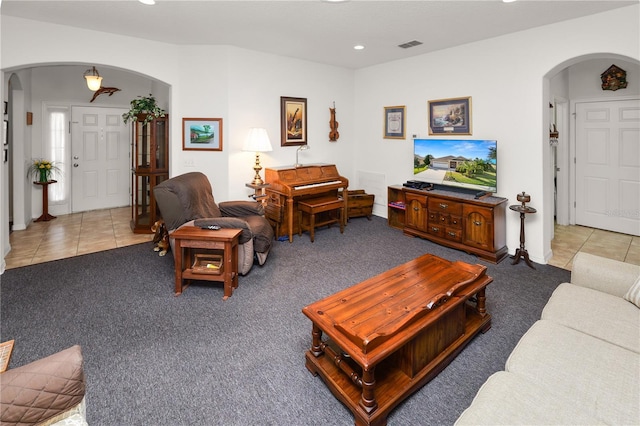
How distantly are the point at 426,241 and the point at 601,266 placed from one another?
8.07 feet

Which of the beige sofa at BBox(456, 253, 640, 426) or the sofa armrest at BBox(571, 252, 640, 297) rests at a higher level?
the sofa armrest at BBox(571, 252, 640, 297)

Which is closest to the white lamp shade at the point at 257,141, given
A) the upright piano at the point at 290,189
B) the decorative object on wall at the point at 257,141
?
the decorative object on wall at the point at 257,141

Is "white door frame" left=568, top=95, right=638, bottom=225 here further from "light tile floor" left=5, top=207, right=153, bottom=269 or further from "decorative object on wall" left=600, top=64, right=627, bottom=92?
"light tile floor" left=5, top=207, right=153, bottom=269

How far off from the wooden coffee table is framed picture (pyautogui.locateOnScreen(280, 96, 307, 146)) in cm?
347

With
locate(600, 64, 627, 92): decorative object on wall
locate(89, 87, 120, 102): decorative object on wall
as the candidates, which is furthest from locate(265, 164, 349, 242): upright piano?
locate(600, 64, 627, 92): decorative object on wall

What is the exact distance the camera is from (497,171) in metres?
4.21

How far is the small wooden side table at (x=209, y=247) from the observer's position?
9.86 feet

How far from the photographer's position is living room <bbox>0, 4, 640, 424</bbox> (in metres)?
2.68

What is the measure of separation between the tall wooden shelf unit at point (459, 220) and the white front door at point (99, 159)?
217 inches

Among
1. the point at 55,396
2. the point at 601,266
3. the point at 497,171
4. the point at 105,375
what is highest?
the point at 497,171

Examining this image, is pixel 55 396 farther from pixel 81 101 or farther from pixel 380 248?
pixel 81 101

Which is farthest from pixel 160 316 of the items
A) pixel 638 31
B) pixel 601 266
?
pixel 638 31

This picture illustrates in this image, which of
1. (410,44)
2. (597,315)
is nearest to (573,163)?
(410,44)

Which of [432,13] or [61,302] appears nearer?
[61,302]
